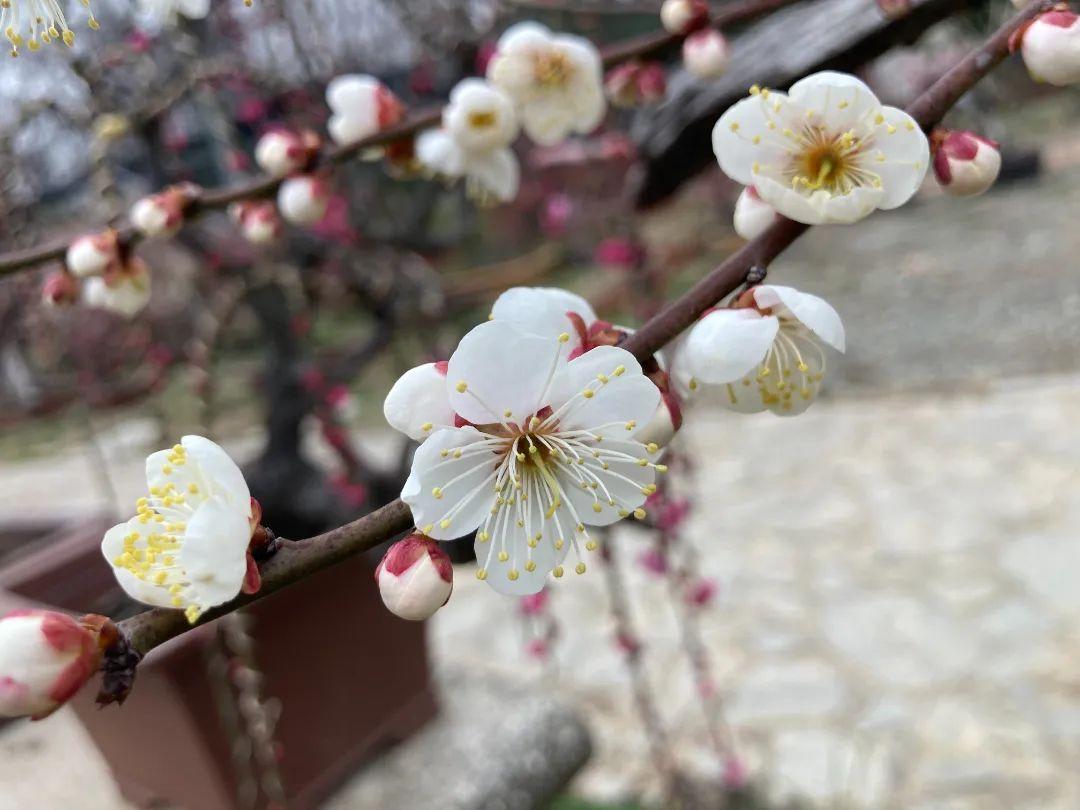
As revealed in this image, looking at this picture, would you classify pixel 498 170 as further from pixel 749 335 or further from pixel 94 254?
pixel 749 335

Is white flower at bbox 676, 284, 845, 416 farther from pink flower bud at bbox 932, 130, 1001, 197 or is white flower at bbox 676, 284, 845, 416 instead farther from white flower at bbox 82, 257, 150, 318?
white flower at bbox 82, 257, 150, 318

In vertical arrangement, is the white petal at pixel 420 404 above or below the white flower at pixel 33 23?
below

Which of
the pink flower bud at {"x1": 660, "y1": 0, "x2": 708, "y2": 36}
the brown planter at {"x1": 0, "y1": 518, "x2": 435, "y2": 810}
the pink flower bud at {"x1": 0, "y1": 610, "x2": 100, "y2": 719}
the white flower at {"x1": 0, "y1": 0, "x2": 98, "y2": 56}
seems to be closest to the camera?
the pink flower bud at {"x1": 0, "y1": 610, "x2": 100, "y2": 719}

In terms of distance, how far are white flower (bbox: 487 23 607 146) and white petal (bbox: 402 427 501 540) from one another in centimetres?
53

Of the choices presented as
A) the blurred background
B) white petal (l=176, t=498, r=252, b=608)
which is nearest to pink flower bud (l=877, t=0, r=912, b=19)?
the blurred background

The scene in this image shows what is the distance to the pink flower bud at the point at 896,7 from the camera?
25.6 inches

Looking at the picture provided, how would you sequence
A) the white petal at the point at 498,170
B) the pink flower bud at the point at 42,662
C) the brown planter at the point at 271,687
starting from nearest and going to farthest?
1. the pink flower bud at the point at 42,662
2. the white petal at the point at 498,170
3. the brown planter at the point at 271,687

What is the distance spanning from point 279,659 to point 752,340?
1025 mm

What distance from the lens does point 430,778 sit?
1383 mm

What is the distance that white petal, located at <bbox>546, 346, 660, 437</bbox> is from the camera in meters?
0.38

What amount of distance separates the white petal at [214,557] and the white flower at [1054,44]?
45cm

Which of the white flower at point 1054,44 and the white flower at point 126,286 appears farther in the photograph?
the white flower at point 126,286

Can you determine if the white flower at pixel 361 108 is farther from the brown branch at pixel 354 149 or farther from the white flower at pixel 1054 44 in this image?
the white flower at pixel 1054 44

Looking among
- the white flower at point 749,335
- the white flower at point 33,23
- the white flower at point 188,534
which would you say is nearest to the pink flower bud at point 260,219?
the white flower at point 33,23
